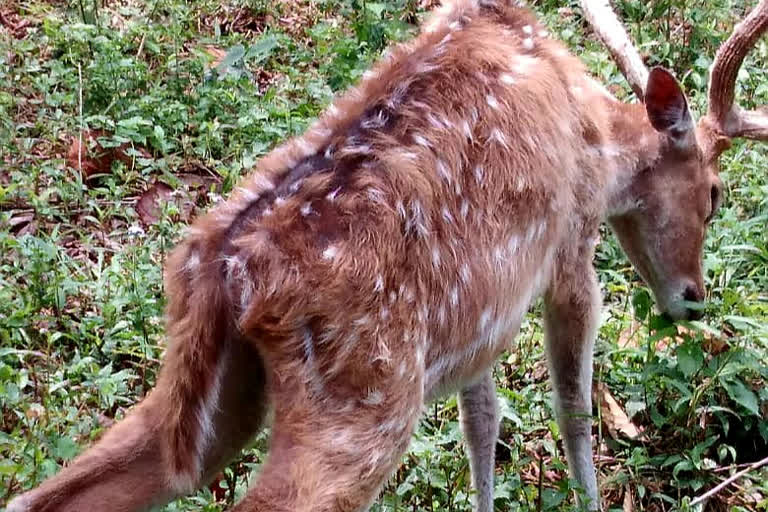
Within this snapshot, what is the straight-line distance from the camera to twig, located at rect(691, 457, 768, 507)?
14.3 ft

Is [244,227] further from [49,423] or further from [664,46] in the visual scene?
[664,46]

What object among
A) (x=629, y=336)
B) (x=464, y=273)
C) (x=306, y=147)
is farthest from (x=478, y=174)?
(x=629, y=336)

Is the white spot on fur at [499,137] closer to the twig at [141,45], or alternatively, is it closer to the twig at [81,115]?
the twig at [81,115]

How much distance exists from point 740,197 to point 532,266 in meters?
2.61

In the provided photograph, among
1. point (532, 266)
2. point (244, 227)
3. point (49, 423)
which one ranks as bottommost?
point (49, 423)

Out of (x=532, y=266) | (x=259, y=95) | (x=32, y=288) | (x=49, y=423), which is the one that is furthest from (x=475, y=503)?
(x=259, y=95)

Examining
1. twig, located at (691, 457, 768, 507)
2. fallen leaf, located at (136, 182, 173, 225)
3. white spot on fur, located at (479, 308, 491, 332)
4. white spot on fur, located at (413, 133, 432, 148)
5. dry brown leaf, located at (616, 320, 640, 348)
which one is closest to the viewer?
white spot on fur, located at (413, 133, 432, 148)

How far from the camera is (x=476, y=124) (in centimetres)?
369

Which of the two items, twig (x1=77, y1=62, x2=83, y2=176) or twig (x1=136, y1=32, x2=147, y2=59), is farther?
twig (x1=136, y1=32, x2=147, y2=59)

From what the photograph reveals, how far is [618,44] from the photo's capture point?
17.5 ft

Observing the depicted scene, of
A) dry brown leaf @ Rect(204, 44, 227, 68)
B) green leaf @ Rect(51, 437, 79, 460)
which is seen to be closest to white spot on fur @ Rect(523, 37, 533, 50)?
green leaf @ Rect(51, 437, 79, 460)

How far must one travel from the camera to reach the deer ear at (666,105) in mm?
4477

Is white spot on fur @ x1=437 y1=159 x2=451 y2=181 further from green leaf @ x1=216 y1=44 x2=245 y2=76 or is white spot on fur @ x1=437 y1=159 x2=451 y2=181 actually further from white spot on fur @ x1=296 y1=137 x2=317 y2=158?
green leaf @ x1=216 y1=44 x2=245 y2=76

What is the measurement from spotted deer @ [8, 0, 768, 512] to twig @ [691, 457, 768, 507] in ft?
1.44
